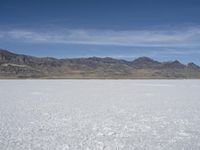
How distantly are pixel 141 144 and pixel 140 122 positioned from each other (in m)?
2.93

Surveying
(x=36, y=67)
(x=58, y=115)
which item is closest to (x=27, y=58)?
(x=36, y=67)

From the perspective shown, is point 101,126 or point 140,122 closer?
point 101,126

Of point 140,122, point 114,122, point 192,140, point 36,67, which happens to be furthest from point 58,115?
point 36,67

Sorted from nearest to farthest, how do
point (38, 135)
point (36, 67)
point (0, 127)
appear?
point (38, 135), point (0, 127), point (36, 67)

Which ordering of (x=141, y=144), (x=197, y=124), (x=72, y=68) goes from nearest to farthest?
1. (x=141, y=144)
2. (x=197, y=124)
3. (x=72, y=68)

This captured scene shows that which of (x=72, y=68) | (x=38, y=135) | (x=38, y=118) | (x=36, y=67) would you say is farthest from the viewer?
(x=72, y=68)

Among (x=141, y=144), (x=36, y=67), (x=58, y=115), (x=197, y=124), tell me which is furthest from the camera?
(x=36, y=67)

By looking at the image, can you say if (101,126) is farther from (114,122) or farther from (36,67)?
(36,67)

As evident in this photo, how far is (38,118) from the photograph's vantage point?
10.7 metres

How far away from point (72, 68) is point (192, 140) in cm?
17117

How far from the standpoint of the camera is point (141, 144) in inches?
279

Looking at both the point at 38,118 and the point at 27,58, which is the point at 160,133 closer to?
the point at 38,118

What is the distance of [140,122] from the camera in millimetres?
9992

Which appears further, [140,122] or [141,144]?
[140,122]
